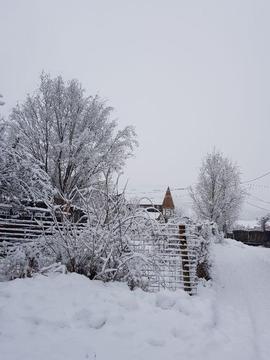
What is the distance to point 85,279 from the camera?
19.7 ft

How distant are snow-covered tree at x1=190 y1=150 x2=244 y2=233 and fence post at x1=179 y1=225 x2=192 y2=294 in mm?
28310

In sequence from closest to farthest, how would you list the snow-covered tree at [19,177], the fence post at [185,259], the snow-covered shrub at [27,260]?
the snow-covered shrub at [27,260] → the fence post at [185,259] → the snow-covered tree at [19,177]

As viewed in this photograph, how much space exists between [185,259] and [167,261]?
1.16ft

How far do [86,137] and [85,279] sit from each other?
17505 mm

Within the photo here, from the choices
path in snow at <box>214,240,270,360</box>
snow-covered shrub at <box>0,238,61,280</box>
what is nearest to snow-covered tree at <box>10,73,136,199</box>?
path in snow at <box>214,240,270,360</box>

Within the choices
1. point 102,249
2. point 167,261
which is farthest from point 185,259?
point 102,249

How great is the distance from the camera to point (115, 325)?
4.64 m

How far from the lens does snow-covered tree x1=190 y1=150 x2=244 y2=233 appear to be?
35562mm

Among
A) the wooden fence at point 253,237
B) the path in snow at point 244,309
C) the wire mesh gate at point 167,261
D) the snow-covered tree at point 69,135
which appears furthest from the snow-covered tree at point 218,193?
the wire mesh gate at point 167,261

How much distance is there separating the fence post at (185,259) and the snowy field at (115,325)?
0.42 meters

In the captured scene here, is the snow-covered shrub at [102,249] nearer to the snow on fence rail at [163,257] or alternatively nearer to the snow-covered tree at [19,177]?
the snow on fence rail at [163,257]

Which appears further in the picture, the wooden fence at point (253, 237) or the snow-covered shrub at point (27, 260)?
the wooden fence at point (253, 237)

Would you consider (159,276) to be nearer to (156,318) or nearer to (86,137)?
(156,318)

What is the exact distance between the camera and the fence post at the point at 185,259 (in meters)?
7.08
